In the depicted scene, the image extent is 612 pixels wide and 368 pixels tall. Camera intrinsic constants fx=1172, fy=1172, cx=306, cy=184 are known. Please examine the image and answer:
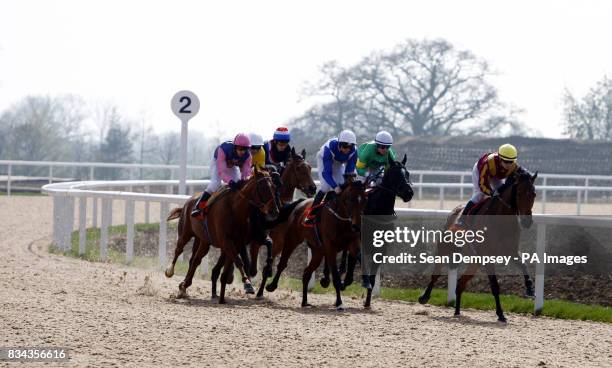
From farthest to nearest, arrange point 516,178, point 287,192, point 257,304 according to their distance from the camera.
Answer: point 287,192 < point 257,304 < point 516,178

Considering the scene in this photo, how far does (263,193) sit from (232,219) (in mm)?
545

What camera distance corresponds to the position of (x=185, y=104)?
1611 centimetres

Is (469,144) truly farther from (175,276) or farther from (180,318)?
(180,318)

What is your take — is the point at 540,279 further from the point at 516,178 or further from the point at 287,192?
the point at 287,192

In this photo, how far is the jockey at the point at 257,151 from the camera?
11.9 metres

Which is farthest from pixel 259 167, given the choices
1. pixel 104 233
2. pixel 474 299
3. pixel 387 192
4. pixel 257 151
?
pixel 104 233

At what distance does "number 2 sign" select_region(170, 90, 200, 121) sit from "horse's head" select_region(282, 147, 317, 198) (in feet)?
14.1

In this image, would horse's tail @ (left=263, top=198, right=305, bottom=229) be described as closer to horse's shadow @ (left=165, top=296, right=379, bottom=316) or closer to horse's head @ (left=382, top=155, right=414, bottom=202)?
Answer: horse's shadow @ (left=165, top=296, right=379, bottom=316)

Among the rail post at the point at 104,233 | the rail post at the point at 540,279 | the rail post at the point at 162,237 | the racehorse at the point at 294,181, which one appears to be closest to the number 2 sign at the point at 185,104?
the rail post at the point at 104,233

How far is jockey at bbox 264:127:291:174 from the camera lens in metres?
12.4

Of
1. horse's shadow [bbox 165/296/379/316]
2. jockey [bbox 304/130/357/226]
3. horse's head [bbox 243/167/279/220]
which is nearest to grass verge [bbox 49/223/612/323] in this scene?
horse's shadow [bbox 165/296/379/316]

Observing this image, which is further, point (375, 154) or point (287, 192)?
point (287, 192)

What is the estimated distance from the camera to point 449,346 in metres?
8.50

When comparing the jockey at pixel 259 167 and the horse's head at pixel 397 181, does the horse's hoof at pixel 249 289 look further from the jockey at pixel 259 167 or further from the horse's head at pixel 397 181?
the horse's head at pixel 397 181
